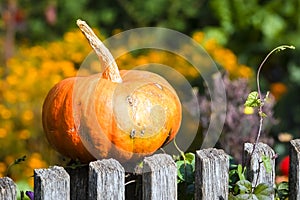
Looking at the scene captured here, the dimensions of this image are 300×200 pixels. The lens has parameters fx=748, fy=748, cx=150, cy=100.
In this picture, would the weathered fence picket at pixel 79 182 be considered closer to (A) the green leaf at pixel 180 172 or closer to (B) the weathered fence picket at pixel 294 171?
(A) the green leaf at pixel 180 172

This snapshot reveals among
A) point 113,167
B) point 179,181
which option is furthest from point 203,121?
point 113,167

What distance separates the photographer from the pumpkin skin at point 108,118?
190 centimetres

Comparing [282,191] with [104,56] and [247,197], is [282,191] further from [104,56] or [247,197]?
[104,56]

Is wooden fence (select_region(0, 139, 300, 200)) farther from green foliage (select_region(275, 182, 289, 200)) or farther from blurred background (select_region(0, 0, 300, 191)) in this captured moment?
blurred background (select_region(0, 0, 300, 191))

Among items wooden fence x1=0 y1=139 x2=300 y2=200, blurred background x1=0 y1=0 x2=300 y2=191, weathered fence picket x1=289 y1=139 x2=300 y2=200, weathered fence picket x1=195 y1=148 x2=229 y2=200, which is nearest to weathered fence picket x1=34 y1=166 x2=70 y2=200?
wooden fence x1=0 y1=139 x2=300 y2=200

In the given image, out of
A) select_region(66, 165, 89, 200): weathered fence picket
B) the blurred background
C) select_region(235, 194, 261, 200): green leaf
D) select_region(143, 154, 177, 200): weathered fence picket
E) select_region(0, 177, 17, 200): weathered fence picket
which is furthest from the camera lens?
the blurred background

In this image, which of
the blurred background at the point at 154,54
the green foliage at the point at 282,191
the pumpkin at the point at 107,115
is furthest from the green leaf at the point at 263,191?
the blurred background at the point at 154,54

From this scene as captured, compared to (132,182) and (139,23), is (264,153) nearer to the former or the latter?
(132,182)

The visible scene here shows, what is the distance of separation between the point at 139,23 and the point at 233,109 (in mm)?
2999

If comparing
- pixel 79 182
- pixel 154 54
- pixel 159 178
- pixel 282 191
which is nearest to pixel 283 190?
pixel 282 191

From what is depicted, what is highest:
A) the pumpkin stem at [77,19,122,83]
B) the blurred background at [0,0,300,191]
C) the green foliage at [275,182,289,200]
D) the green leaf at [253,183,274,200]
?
the blurred background at [0,0,300,191]

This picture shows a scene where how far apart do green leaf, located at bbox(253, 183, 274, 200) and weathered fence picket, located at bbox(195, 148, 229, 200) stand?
0.08 m

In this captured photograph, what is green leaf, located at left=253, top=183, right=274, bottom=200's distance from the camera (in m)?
1.87

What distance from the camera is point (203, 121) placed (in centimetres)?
325
